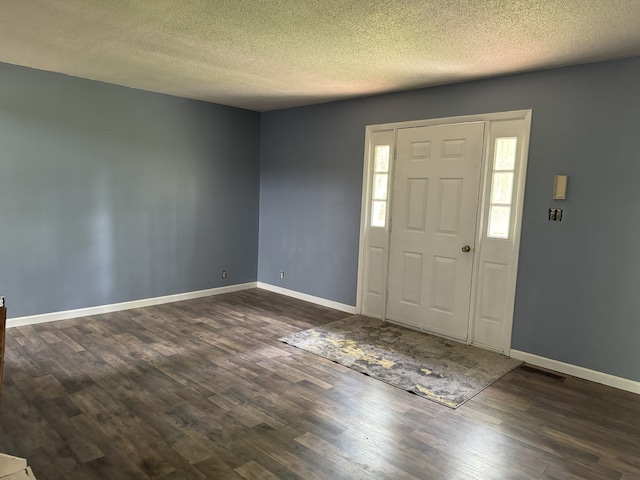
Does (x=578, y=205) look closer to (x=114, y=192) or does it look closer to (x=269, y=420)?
(x=269, y=420)

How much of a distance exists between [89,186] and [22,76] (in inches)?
45.7

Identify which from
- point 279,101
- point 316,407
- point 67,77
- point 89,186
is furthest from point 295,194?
point 316,407

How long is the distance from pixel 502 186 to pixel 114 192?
4039mm

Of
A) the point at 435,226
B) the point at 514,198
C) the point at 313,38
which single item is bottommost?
the point at 435,226

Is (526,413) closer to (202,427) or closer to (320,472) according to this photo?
(320,472)

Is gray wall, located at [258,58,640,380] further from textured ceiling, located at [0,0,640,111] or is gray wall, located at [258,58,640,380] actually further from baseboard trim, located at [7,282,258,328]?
baseboard trim, located at [7,282,258,328]

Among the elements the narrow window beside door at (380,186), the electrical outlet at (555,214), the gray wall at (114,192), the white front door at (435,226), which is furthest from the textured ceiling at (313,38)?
the electrical outlet at (555,214)

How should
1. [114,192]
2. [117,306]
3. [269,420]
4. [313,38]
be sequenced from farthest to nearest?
[117,306], [114,192], [313,38], [269,420]

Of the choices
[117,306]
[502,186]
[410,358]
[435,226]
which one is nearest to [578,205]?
[502,186]

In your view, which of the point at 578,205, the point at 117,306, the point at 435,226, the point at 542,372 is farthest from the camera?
the point at 117,306

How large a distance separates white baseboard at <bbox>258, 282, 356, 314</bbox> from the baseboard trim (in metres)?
0.28

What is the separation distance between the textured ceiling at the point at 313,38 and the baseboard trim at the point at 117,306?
2458 mm

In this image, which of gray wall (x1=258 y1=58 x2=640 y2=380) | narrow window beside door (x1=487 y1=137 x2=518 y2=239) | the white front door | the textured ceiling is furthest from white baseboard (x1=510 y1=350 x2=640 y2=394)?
the textured ceiling

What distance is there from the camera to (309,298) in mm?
5574
